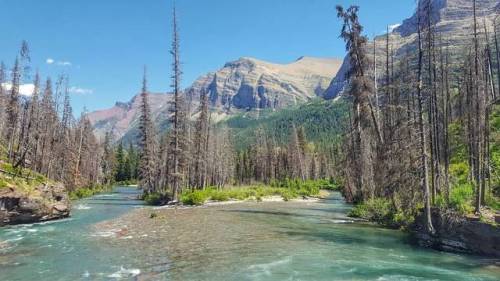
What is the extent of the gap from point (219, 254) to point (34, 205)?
19465 millimetres

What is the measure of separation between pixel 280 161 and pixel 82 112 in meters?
56.8

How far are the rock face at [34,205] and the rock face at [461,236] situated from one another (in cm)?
2775

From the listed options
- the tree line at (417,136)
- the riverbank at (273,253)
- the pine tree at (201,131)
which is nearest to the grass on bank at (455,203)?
the tree line at (417,136)

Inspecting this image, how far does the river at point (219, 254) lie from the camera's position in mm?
17344

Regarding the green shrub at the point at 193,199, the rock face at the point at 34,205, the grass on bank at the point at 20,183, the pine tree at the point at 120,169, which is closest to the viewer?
the rock face at the point at 34,205

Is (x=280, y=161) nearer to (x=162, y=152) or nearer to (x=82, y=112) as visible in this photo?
(x=162, y=152)

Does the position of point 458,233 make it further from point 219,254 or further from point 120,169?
point 120,169

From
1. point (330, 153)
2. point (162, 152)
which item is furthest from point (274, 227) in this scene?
point (330, 153)

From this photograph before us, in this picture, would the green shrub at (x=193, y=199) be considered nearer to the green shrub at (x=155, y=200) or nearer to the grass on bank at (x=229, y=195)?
the grass on bank at (x=229, y=195)

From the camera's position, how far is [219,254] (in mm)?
20938

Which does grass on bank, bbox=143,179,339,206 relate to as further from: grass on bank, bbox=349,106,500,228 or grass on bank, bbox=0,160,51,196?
grass on bank, bbox=349,106,500,228

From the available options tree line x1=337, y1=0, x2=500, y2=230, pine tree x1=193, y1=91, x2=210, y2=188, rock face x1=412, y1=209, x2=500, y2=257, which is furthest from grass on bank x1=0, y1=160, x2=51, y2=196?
pine tree x1=193, y1=91, x2=210, y2=188

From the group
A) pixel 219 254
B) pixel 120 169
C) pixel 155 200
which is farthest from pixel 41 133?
pixel 120 169

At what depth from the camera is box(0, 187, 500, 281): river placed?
17.3 metres
